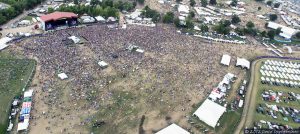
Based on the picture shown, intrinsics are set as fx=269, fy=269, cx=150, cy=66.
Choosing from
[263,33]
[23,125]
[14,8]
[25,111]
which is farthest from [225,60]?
[14,8]

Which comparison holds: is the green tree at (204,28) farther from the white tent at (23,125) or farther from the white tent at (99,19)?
the white tent at (23,125)

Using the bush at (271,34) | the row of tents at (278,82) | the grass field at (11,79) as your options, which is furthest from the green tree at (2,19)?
the bush at (271,34)

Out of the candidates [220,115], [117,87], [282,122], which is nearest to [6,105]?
[117,87]

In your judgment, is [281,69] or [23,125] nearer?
[23,125]

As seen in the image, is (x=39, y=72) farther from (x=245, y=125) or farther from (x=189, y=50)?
(x=245, y=125)

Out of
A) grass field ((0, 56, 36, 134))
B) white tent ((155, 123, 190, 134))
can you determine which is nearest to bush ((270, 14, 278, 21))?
white tent ((155, 123, 190, 134))

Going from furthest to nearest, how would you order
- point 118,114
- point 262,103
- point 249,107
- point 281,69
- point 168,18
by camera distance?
point 168,18
point 281,69
point 262,103
point 249,107
point 118,114

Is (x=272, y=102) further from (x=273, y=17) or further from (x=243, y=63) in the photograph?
(x=273, y=17)
